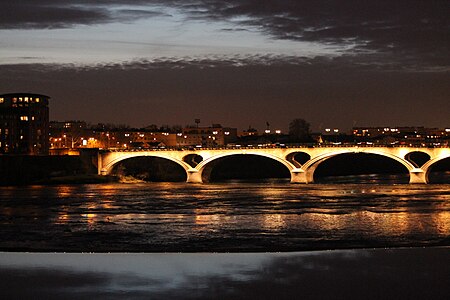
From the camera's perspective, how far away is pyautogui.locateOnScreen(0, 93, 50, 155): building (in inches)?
4498

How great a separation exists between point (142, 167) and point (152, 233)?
86.3m

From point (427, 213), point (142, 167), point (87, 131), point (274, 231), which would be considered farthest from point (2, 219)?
point (87, 131)

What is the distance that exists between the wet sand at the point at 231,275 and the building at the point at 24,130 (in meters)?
88.3

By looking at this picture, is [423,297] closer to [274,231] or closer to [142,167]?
[274,231]

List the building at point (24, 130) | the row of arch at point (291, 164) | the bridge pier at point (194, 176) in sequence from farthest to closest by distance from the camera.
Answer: the building at point (24, 130)
the bridge pier at point (194, 176)
the row of arch at point (291, 164)

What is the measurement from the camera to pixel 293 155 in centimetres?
10144

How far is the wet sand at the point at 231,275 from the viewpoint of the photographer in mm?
21000

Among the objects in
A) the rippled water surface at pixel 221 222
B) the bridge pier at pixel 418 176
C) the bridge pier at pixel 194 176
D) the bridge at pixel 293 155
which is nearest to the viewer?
the rippled water surface at pixel 221 222

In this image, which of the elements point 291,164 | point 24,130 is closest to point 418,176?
point 291,164

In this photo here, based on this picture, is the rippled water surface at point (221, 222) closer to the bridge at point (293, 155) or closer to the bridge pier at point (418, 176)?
the bridge pier at point (418, 176)

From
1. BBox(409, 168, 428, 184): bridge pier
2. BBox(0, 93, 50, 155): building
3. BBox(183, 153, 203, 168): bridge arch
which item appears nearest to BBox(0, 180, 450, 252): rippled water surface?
BBox(409, 168, 428, 184): bridge pier

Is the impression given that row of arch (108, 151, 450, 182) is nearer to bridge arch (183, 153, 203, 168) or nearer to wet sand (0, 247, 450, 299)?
bridge arch (183, 153, 203, 168)

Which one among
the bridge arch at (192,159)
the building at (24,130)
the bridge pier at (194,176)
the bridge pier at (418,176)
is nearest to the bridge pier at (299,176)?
the bridge pier at (194,176)

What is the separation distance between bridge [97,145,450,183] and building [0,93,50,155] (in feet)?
38.6
